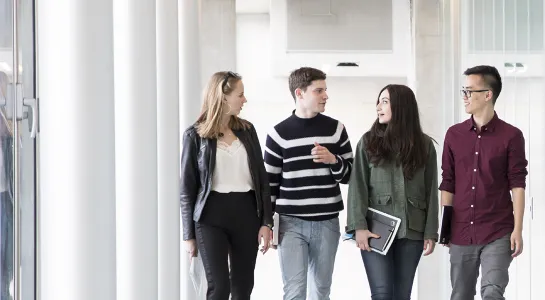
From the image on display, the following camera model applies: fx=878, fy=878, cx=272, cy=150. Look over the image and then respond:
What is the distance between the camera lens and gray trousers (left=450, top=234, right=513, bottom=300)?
12.9ft

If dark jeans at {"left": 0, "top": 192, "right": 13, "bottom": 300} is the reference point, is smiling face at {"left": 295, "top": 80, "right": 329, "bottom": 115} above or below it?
above

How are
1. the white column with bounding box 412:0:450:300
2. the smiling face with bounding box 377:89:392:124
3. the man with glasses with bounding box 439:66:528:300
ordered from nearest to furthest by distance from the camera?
the man with glasses with bounding box 439:66:528:300 < the smiling face with bounding box 377:89:392:124 < the white column with bounding box 412:0:450:300

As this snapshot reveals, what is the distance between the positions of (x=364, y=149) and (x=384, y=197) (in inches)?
10.3

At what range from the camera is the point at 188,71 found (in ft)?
19.4

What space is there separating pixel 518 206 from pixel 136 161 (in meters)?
1.71

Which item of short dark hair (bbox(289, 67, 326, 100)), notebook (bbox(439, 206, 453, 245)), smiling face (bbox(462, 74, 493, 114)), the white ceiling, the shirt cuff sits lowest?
notebook (bbox(439, 206, 453, 245))

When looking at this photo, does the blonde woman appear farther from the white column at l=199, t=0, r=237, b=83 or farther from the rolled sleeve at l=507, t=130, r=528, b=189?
the white column at l=199, t=0, r=237, b=83

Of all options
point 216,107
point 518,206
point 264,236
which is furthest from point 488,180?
point 216,107

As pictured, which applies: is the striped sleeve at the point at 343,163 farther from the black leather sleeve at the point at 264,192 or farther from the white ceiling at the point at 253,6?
the white ceiling at the point at 253,6

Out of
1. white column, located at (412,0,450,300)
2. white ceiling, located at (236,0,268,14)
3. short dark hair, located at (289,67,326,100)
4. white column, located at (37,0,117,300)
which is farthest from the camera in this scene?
white ceiling, located at (236,0,268,14)

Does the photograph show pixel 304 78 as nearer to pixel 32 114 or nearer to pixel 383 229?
pixel 383 229

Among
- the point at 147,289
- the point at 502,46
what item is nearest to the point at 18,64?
the point at 147,289

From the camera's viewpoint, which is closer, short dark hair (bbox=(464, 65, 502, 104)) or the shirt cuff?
short dark hair (bbox=(464, 65, 502, 104))

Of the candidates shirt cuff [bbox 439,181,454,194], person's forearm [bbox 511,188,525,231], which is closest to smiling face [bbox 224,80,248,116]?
shirt cuff [bbox 439,181,454,194]
